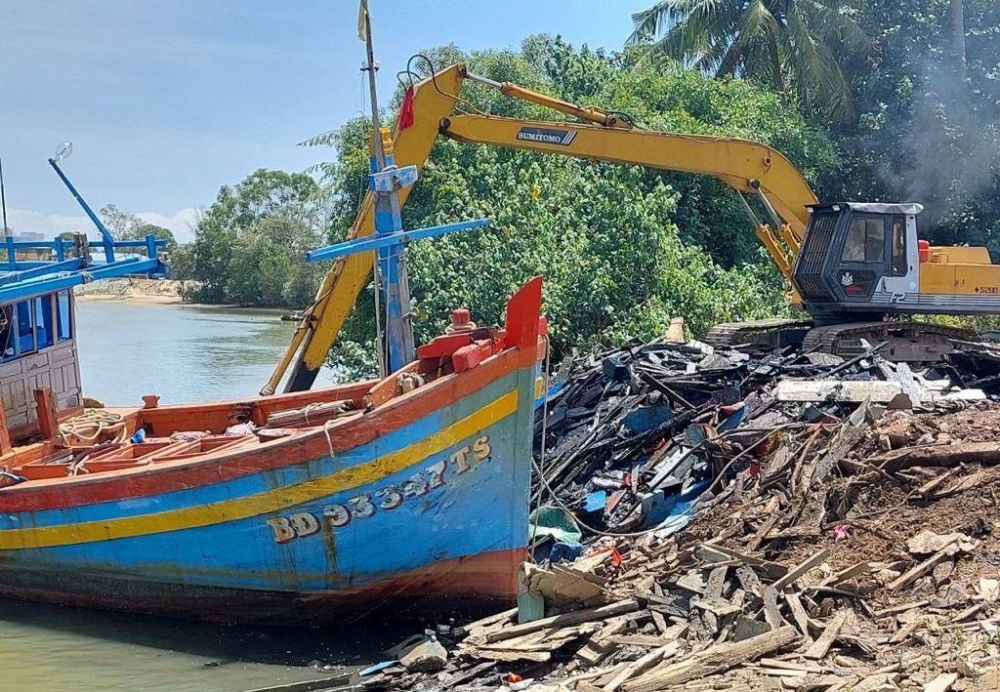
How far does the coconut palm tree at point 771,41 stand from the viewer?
30.8 m

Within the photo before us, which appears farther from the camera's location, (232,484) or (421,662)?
(232,484)

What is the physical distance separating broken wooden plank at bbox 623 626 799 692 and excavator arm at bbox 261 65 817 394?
8.04 m

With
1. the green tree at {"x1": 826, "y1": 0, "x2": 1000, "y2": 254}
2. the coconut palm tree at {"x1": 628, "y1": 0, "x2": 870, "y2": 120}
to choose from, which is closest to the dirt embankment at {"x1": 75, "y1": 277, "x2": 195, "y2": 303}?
the coconut palm tree at {"x1": 628, "y1": 0, "x2": 870, "y2": 120}

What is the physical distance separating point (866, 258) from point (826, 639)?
9.39 m

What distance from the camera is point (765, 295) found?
22.0 m

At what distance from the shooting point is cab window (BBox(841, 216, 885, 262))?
14.6 m

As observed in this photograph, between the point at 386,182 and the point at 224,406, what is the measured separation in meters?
3.22

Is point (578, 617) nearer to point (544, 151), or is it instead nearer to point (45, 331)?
point (45, 331)

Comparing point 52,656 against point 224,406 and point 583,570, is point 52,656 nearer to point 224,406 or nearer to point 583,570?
point 224,406

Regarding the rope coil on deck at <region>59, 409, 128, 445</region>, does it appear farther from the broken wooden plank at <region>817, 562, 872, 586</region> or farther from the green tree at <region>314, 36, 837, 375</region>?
the broken wooden plank at <region>817, 562, 872, 586</region>

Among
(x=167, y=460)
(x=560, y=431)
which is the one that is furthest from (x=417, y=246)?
(x=167, y=460)

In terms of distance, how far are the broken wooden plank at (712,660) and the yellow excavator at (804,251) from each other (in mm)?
7970

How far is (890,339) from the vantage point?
48.3ft

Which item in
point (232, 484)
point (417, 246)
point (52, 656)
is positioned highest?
point (417, 246)
